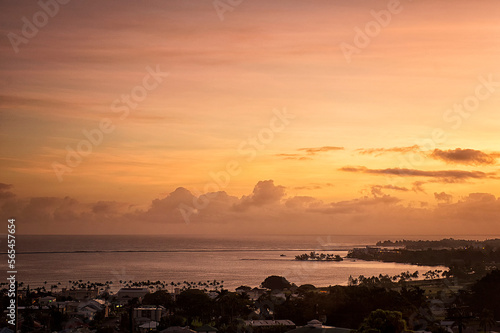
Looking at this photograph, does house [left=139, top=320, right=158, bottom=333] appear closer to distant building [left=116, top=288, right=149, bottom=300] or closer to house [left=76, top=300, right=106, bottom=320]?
house [left=76, top=300, right=106, bottom=320]

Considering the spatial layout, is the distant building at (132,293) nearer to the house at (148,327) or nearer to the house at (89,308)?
the house at (89,308)

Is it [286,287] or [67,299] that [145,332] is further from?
[286,287]

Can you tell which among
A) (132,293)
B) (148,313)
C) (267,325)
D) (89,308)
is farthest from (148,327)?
(132,293)

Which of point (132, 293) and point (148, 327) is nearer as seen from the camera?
point (148, 327)

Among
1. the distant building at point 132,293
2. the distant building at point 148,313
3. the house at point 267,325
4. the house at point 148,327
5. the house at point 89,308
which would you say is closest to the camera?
the house at point 267,325

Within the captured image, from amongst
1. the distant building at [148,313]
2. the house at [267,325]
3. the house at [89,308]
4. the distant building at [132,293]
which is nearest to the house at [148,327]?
the distant building at [148,313]

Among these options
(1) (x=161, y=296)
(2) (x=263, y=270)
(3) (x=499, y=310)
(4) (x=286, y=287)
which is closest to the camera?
(3) (x=499, y=310)

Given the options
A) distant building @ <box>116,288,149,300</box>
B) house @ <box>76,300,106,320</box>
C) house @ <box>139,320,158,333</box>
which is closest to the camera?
house @ <box>139,320,158,333</box>

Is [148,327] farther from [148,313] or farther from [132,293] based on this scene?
[132,293]

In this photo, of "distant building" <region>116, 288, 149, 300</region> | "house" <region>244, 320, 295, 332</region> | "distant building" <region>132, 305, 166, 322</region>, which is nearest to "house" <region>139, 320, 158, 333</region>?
"distant building" <region>132, 305, 166, 322</region>

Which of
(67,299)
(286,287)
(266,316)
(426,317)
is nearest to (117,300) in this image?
(67,299)

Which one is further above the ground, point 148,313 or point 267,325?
point 267,325
